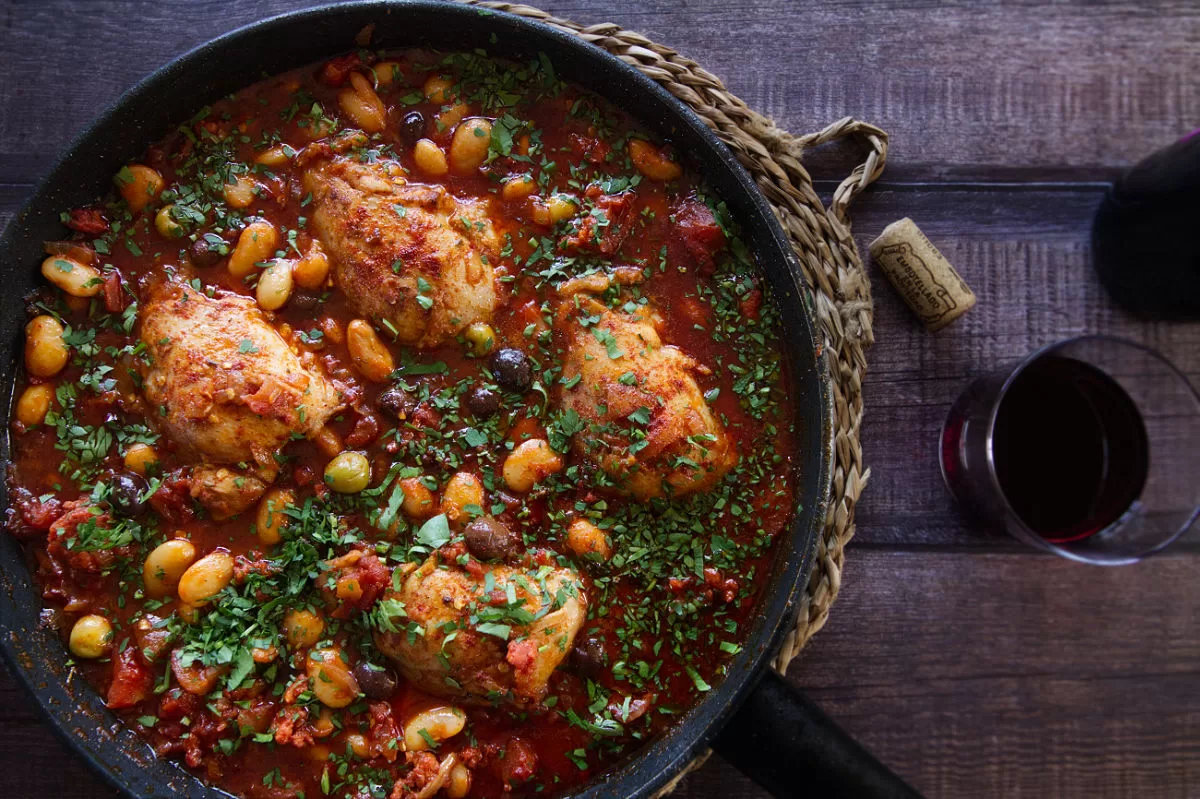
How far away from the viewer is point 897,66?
11.8ft

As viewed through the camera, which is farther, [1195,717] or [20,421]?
[1195,717]

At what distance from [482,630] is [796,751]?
1057 millimetres

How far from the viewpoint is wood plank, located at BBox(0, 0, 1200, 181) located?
3.44 meters

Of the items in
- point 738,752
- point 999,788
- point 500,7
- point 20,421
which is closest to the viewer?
point 738,752

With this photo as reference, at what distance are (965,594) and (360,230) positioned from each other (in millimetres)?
2713

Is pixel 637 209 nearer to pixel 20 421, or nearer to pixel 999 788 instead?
pixel 20 421

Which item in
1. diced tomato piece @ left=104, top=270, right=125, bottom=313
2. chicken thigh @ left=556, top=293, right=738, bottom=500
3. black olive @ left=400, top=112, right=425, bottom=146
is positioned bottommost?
chicken thigh @ left=556, top=293, right=738, bottom=500

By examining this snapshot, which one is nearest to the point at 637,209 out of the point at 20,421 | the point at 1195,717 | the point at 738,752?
the point at 738,752

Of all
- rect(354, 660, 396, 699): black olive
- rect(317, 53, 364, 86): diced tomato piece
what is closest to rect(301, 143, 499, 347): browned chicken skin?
rect(317, 53, 364, 86): diced tomato piece

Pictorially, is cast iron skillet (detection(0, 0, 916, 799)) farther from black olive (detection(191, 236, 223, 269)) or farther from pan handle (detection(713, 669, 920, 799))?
black olive (detection(191, 236, 223, 269))

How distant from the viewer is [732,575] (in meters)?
3.06

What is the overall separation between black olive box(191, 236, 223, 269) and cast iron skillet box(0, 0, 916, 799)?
1.53 feet

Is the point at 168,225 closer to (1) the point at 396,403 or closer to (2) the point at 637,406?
(1) the point at 396,403

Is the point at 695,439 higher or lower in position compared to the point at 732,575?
higher
